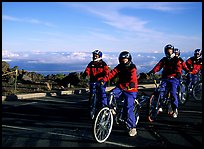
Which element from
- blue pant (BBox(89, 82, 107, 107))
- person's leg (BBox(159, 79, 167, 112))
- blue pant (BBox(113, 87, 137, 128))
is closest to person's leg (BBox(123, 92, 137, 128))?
blue pant (BBox(113, 87, 137, 128))

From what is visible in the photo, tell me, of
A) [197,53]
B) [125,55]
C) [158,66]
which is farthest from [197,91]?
[125,55]

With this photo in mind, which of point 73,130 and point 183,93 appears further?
point 183,93

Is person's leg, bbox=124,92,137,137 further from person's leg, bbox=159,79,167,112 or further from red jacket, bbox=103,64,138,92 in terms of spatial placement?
person's leg, bbox=159,79,167,112

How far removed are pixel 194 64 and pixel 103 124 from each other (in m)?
6.97

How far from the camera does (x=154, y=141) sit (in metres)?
6.97

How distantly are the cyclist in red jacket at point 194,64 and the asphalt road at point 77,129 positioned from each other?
147 centimetres

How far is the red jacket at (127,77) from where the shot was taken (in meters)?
7.39

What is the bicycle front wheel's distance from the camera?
673 cm

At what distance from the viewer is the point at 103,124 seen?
6902 mm

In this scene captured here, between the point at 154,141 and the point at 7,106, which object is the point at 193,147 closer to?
the point at 154,141

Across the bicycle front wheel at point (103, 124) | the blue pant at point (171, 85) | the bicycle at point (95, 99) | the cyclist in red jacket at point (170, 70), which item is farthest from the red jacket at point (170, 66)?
the bicycle front wheel at point (103, 124)

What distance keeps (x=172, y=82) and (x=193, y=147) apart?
297 cm

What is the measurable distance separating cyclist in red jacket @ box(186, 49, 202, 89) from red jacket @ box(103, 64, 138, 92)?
19.1 feet

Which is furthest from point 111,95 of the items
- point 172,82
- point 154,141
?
point 172,82
